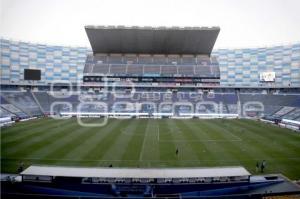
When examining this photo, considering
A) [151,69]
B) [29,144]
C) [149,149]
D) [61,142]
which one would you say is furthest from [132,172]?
[151,69]

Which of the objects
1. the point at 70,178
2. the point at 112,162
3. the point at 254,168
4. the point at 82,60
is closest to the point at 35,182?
the point at 70,178

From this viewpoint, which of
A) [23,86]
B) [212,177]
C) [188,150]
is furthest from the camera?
[23,86]

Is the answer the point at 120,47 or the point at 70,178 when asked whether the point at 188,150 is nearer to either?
the point at 70,178

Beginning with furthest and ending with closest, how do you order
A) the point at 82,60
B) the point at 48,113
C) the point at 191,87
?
the point at 82,60 < the point at 191,87 < the point at 48,113

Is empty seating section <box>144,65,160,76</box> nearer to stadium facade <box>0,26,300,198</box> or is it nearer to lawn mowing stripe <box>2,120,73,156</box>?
stadium facade <box>0,26,300,198</box>

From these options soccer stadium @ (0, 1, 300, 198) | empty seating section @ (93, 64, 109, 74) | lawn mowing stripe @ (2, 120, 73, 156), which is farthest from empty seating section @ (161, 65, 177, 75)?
lawn mowing stripe @ (2, 120, 73, 156)

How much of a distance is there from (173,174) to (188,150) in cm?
1033

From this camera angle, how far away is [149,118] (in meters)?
56.1

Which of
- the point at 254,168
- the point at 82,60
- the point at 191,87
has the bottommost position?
the point at 254,168

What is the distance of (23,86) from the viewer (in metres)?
64.9

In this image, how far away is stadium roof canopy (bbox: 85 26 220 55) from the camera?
6116 cm

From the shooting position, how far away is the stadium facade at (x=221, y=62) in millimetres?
83688

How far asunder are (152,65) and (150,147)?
4519cm

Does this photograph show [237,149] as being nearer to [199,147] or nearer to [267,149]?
[267,149]
